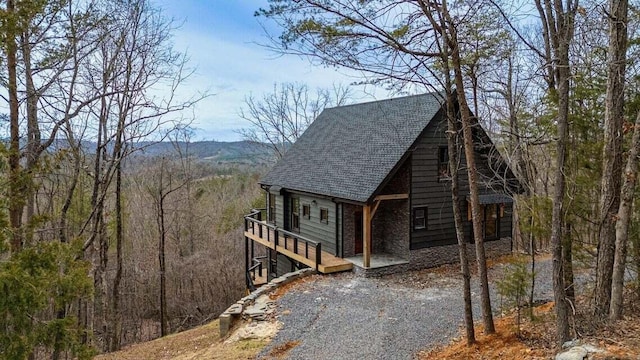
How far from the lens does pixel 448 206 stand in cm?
1416

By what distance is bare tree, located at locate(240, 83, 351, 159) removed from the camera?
1040 inches

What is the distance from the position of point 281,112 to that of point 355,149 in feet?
40.5

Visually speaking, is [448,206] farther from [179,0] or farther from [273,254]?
[179,0]

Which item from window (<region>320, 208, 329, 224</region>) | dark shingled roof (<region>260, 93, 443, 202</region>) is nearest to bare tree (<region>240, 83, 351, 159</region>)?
dark shingled roof (<region>260, 93, 443, 202</region>)

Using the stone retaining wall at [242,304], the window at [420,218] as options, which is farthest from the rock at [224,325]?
the window at [420,218]

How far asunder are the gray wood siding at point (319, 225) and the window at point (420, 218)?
100 inches

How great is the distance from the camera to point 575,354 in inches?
193

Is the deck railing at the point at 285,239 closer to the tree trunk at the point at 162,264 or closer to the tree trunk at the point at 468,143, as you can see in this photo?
the tree trunk at the point at 162,264

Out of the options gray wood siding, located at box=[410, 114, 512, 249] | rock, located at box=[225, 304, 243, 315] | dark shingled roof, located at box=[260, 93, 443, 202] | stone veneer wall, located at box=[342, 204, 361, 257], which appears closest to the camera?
rock, located at box=[225, 304, 243, 315]

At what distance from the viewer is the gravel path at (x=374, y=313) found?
25.3 feet

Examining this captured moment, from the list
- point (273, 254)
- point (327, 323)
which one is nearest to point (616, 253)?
point (327, 323)

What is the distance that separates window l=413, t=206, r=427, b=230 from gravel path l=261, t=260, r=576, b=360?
56.7 inches

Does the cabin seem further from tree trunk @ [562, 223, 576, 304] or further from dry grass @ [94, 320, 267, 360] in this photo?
tree trunk @ [562, 223, 576, 304]

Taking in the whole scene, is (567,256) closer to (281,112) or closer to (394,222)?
(394,222)
